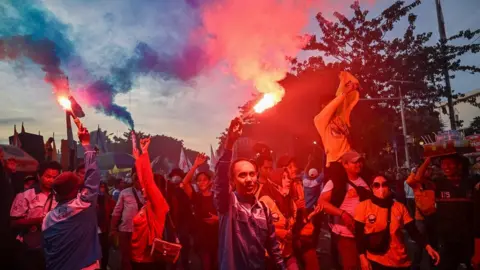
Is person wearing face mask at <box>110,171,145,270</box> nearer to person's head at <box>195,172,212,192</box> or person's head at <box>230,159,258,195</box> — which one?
person's head at <box>195,172,212,192</box>

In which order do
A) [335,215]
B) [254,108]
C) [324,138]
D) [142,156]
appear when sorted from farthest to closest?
1. [324,138]
2. [335,215]
3. [142,156]
4. [254,108]

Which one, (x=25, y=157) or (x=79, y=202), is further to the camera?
(x=25, y=157)

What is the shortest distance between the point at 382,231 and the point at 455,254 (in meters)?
1.45

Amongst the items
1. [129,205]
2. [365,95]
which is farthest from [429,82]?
[129,205]

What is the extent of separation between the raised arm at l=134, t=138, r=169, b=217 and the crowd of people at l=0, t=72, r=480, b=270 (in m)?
0.01

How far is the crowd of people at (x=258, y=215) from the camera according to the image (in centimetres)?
418

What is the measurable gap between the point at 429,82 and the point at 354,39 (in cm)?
586

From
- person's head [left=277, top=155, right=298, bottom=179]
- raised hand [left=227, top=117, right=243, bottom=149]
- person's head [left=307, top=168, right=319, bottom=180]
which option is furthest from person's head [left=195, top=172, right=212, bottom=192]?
raised hand [left=227, top=117, right=243, bottom=149]

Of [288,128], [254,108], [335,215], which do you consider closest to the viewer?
[254,108]

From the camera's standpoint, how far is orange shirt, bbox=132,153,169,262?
5534mm

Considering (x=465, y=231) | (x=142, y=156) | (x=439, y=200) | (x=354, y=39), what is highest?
(x=354, y=39)

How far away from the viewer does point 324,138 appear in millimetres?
6836

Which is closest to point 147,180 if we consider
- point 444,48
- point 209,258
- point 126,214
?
point 126,214

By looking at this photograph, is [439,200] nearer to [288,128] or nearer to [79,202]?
[79,202]
